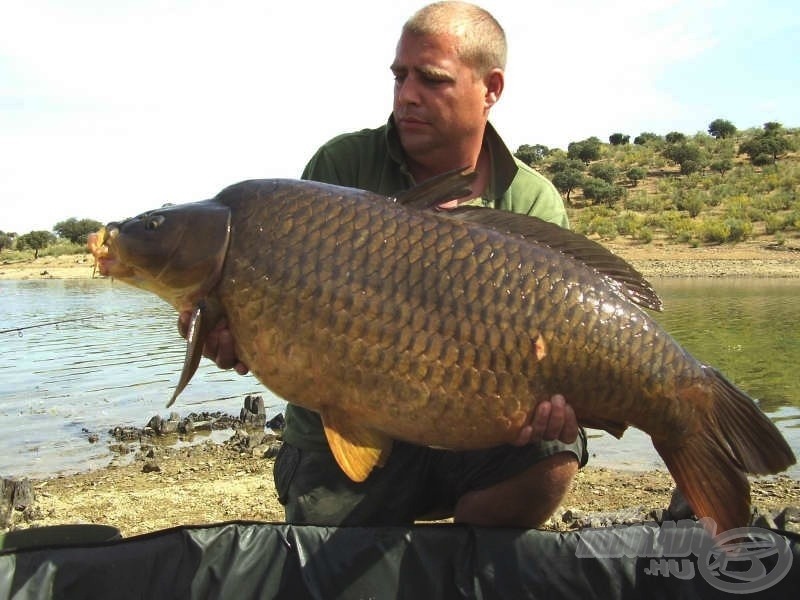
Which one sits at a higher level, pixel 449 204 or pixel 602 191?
pixel 449 204

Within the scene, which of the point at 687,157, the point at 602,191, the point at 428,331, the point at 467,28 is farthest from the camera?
the point at 687,157

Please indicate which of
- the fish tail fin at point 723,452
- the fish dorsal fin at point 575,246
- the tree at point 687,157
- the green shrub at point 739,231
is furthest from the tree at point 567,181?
the fish tail fin at point 723,452

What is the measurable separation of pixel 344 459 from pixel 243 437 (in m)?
3.56

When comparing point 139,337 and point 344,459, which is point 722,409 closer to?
point 344,459

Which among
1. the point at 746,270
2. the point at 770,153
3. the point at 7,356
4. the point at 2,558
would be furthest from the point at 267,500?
the point at 770,153

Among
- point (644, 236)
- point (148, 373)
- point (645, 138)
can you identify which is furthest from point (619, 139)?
point (148, 373)

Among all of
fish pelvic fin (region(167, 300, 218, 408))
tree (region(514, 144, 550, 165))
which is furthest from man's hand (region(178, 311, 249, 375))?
tree (region(514, 144, 550, 165))

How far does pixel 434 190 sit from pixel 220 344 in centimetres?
62

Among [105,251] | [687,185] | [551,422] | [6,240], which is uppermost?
[105,251]

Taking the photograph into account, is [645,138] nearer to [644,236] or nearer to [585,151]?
[585,151]

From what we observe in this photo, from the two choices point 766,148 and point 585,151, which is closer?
point 766,148

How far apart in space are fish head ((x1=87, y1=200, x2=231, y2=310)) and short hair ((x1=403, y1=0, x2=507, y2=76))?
36.2 inches

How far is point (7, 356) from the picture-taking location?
403 inches

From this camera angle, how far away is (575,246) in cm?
201
